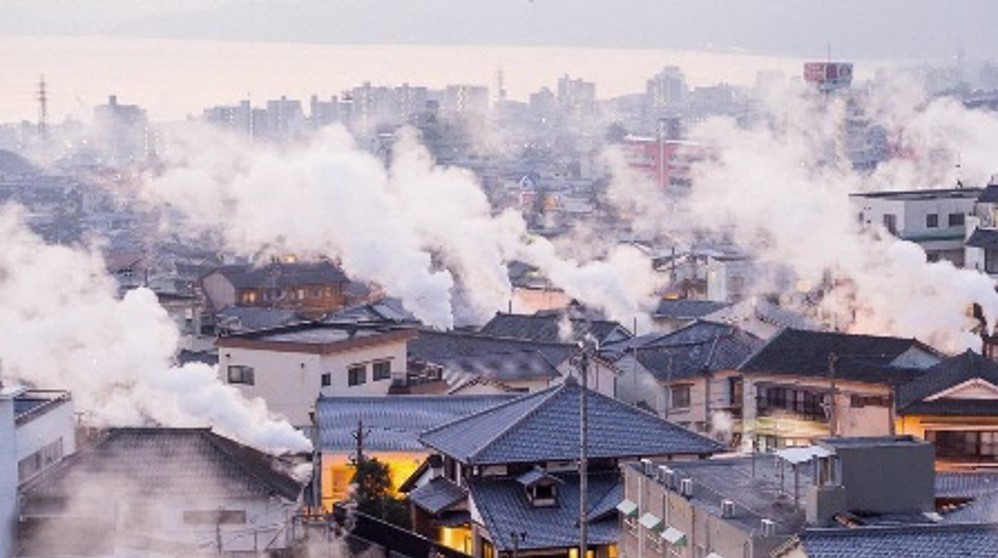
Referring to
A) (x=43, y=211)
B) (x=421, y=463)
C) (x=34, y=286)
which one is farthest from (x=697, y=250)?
(x=43, y=211)

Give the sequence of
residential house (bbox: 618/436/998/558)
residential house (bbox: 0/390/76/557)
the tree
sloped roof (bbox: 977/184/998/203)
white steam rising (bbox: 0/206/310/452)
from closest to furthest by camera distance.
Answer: residential house (bbox: 618/436/998/558) < residential house (bbox: 0/390/76/557) < the tree < white steam rising (bbox: 0/206/310/452) < sloped roof (bbox: 977/184/998/203)

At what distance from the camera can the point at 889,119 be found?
9369 cm

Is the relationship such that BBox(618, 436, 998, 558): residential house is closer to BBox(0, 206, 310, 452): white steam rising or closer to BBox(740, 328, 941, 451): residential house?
BBox(0, 206, 310, 452): white steam rising

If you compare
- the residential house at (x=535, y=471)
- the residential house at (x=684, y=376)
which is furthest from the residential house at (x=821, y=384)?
the residential house at (x=535, y=471)

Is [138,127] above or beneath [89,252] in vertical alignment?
above

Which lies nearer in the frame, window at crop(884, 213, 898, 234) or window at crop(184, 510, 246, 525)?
window at crop(184, 510, 246, 525)

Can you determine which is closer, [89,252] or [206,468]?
[206,468]

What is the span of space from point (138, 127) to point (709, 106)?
51704 mm

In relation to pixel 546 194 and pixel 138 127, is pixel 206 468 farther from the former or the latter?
pixel 138 127

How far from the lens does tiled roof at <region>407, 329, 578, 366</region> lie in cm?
2841

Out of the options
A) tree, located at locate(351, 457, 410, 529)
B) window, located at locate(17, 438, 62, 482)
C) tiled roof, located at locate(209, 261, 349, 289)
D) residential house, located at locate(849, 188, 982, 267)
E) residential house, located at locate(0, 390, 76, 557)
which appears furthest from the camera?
tiled roof, located at locate(209, 261, 349, 289)

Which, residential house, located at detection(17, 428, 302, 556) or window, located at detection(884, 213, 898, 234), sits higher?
window, located at detection(884, 213, 898, 234)

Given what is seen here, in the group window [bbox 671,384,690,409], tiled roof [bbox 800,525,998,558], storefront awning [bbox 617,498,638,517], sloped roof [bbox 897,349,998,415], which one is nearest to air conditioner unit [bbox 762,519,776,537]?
tiled roof [bbox 800,525,998,558]

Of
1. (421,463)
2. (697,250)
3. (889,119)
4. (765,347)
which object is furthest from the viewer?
→ (889,119)
